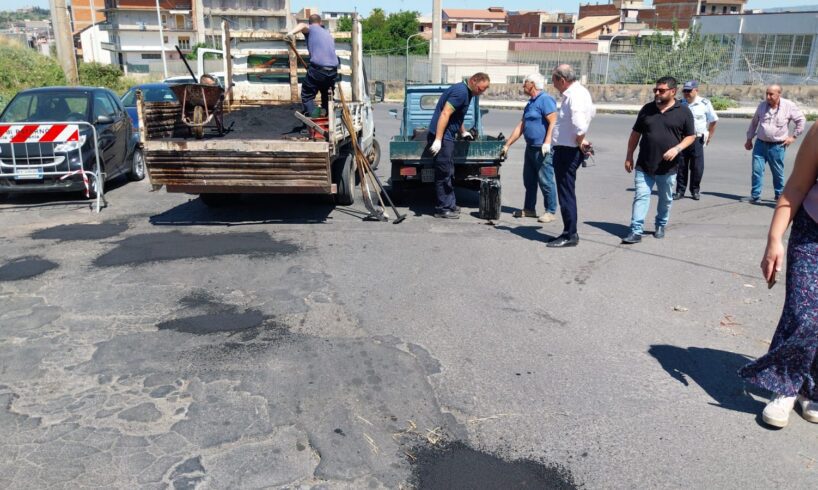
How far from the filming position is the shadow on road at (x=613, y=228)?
8.25 metres

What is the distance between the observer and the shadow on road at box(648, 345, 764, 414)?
161 inches

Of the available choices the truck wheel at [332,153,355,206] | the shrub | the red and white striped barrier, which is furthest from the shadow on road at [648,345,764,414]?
the shrub

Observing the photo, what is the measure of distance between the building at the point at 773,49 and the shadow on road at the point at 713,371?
36039 mm

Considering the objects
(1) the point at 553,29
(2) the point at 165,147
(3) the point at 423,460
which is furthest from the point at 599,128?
(1) the point at 553,29

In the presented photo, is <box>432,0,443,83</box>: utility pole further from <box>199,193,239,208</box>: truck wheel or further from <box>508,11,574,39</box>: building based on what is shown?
<box>508,11,574,39</box>: building

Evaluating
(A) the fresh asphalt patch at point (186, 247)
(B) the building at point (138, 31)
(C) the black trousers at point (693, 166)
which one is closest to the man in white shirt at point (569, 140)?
(A) the fresh asphalt patch at point (186, 247)

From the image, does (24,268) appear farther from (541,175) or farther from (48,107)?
(541,175)

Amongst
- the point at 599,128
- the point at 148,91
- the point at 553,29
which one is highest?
the point at 553,29

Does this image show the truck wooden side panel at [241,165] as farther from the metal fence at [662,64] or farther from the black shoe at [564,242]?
the metal fence at [662,64]

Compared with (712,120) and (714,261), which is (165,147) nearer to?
(714,261)

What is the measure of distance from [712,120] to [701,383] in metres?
7.13

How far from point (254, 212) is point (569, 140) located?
456 cm

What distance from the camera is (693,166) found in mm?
10172

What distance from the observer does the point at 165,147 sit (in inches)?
304
